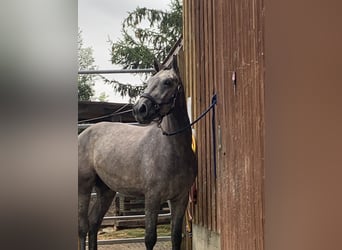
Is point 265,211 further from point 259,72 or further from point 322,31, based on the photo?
point 322,31

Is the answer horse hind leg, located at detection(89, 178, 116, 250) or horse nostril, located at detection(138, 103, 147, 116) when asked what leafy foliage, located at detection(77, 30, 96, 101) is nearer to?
horse hind leg, located at detection(89, 178, 116, 250)

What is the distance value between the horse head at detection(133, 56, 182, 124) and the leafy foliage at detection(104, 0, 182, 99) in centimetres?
522

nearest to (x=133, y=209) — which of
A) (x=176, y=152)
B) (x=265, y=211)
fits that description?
(x=176, y=152)

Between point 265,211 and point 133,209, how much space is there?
324 centimetres

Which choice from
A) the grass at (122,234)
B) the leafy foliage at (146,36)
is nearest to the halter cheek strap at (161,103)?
the grass at (122,234)

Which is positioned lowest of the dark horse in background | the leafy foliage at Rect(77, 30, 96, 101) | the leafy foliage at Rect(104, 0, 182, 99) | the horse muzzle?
the dark horse in background

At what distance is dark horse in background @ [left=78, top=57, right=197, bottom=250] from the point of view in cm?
316

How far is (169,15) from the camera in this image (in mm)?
8984

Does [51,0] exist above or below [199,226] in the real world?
above

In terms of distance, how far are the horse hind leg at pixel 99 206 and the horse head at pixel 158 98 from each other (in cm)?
88

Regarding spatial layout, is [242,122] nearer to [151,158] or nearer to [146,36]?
[151,158]

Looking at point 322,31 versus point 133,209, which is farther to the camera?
point 133,209

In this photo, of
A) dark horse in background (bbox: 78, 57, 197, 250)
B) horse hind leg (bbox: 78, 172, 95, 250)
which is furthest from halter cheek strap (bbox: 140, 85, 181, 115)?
horse hind leg (bbox: 78, 172, 95, 250)

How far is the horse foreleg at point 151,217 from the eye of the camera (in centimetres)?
318
